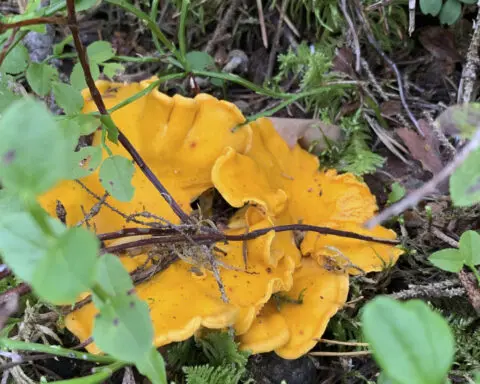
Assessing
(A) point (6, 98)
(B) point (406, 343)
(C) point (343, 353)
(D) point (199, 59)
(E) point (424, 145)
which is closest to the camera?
(B) point (406, 343)

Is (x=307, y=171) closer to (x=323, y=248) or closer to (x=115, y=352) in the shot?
(x=323, y=248)

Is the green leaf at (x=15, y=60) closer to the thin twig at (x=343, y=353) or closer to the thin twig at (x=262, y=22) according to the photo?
the thin twig at (x=262, y=22)

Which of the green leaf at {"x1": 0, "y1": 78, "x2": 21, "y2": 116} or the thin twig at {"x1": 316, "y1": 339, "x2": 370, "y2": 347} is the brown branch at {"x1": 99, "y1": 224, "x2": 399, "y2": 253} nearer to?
the thin twig at {"x1": 316, "y1": 339, "x2": 370, "y2": 347}

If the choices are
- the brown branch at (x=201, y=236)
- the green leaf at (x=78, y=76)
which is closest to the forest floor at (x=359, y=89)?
the brown branch at (x=201, y=236)

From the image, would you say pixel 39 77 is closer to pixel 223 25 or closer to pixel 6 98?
pixel 6 98

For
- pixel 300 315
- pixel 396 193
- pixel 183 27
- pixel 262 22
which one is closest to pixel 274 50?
pixel 262 22
